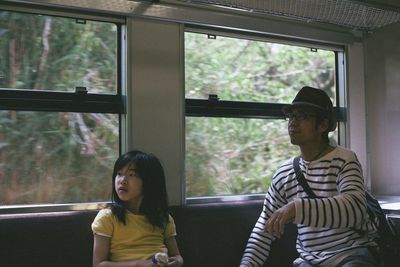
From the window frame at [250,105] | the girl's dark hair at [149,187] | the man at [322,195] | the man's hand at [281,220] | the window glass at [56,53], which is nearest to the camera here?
the man's hand at [281,220]

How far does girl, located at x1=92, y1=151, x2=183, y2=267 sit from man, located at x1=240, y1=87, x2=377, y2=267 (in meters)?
0.50

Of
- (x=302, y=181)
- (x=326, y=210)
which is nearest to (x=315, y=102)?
(x=302, y=181)

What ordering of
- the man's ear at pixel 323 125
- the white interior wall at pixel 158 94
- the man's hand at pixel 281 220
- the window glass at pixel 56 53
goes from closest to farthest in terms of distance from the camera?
1. the man's hand at pixel 281 220
2. the man's ear at pixel 323 125
3. the window glass at pixel 56 53
4. the white interior wall at pixel 158 94

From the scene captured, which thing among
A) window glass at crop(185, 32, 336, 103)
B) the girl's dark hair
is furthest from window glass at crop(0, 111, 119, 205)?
window glass at crop(185, 32, 336, 103)

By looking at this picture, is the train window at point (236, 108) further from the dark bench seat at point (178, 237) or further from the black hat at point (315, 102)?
the black hat at point (315, 102)

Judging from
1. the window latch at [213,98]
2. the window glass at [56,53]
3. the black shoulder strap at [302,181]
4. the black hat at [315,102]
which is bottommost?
the black shoulder strap at [302,181]

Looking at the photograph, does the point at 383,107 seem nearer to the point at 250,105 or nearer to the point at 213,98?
the point at 250,105

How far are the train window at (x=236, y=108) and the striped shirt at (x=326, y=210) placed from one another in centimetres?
61

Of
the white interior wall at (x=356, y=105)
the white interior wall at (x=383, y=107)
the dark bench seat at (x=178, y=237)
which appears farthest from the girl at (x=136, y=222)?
the white interior wall at (x=383, y=107)

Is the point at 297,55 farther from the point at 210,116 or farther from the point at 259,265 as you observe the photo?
the point at 259,265

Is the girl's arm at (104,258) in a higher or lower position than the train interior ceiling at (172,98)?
lower

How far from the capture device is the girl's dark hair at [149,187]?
2133 mm

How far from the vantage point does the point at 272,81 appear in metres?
3.27

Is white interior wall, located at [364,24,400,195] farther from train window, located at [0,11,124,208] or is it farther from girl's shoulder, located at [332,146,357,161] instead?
train window, located at [0,11,124,208]
